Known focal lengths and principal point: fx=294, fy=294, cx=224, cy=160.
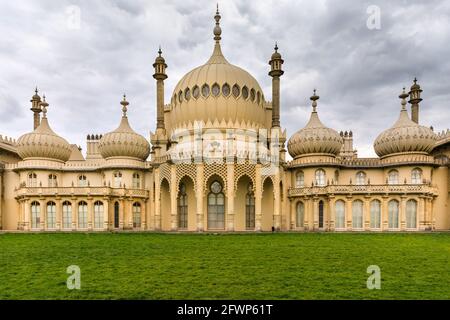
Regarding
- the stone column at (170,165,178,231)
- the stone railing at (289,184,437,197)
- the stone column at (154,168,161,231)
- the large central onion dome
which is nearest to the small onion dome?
the stone railing at (289,184,437,197)

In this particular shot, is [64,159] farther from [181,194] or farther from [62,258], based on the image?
[62,258]

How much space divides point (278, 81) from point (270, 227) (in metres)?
18.0

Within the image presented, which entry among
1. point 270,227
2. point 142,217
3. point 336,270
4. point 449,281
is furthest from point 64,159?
point 449,281

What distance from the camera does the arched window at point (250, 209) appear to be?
32250mm

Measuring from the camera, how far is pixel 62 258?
12.9 m

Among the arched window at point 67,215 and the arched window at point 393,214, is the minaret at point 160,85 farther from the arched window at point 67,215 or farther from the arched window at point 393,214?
the arched window at point 393,214

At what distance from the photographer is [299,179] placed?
35.2 m

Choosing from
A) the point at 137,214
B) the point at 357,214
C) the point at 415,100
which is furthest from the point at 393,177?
the point at 137,214

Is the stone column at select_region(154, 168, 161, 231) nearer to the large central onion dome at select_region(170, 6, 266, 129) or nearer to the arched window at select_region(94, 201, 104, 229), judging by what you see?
the arched window at select_region(94, 201, 104, 229)

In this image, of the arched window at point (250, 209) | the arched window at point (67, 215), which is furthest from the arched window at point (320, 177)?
the arched window at point (67, 215)

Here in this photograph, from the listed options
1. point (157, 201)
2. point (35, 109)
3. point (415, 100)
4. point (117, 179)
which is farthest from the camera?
point (35, 109)

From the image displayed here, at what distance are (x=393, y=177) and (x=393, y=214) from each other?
4.91 m

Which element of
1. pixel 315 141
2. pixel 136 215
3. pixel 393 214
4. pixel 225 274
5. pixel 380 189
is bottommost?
pixel 136 215

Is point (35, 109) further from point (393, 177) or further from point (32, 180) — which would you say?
point (393, 177)
